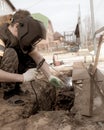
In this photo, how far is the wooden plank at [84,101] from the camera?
Answer: 99.1 inches

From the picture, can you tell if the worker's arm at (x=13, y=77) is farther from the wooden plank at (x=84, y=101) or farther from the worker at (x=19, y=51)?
the wooden plank at (x=84, y=101)

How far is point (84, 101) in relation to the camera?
2.81 m

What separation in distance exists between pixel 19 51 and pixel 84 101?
105 centimetres

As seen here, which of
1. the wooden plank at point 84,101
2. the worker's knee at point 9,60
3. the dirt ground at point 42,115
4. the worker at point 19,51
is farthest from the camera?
the worker's knee at point 9,60

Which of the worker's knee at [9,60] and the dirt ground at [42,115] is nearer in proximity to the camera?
the dirt ground at [42,115]

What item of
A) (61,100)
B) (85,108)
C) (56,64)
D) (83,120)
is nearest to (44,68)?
(61,100)

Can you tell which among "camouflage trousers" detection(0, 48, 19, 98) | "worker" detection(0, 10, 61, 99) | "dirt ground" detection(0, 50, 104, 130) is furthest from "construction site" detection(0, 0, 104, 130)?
"camouflage trousers" detection(0, 48, 19, 98)

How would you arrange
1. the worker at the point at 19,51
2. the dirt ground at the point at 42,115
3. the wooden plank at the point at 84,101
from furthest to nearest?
the worker at the point at 19,51 → the wooden plank at the point at 84,101 → the dirt ground at the point at 42,115

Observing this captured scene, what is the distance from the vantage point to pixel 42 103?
344cm

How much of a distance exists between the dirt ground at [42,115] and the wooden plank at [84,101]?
0.24 feet

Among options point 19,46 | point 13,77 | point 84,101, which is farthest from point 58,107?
point 13,77

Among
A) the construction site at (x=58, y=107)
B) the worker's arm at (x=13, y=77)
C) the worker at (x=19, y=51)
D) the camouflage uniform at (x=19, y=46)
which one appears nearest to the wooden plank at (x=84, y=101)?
the construction site at (x=58, y=107)

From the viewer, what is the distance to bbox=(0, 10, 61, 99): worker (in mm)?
2668

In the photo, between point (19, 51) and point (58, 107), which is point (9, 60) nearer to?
point (19, 51)
